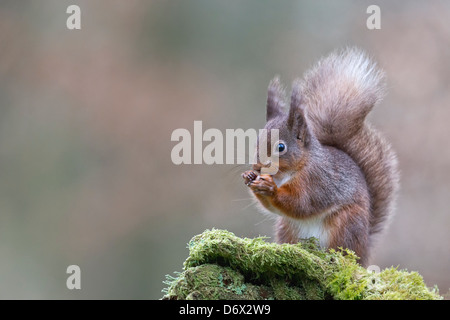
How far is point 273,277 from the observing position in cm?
139

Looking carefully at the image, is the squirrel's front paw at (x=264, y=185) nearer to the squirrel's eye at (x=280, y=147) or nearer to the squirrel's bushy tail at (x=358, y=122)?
the squirrel's eye at (x=280, y=147)

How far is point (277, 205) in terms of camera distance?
193 cm

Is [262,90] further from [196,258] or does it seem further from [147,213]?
[196,258]

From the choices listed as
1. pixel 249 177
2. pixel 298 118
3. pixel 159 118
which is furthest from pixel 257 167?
pixel 159 118

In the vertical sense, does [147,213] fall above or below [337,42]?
below

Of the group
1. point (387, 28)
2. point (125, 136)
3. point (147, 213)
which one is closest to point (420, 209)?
point (387, 28)

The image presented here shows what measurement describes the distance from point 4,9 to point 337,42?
2964mm

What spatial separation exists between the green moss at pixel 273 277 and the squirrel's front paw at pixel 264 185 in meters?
0.42

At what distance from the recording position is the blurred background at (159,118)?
14.4ft

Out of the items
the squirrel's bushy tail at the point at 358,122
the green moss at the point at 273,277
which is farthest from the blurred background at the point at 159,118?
the green moss at the point at 273,277

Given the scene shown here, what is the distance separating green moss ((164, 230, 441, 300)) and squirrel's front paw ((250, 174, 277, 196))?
1.37ft

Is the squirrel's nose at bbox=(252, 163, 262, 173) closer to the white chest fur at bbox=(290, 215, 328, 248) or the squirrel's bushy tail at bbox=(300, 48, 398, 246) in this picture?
the white chest fur at bbox=(290, 215, 328, 248)

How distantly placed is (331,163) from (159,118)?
9.67ft
